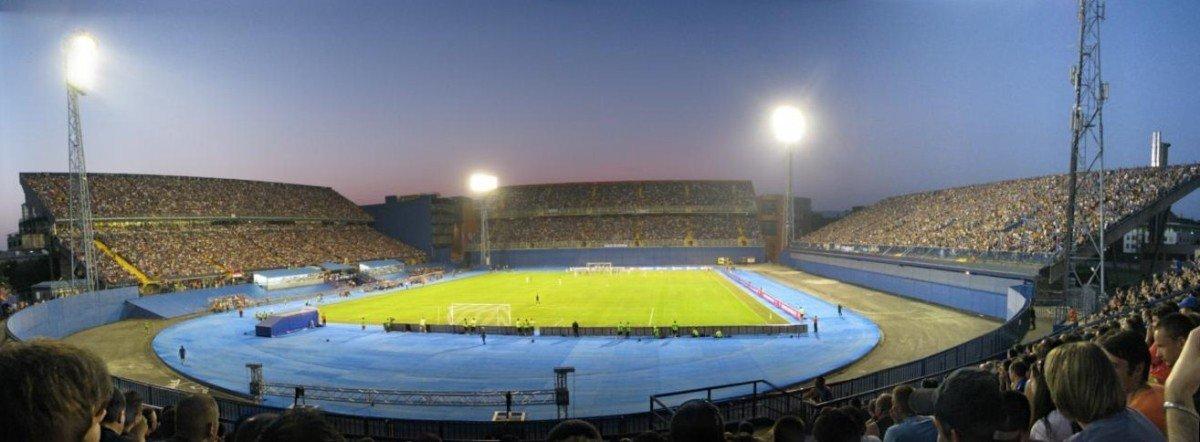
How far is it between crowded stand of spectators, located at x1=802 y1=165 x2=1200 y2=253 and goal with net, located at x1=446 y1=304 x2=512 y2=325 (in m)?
34.7

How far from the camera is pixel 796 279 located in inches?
2303

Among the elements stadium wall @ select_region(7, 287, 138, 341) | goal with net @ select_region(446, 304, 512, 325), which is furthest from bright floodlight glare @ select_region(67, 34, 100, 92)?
goal with net @ select_region(446, 304, 512, 325)

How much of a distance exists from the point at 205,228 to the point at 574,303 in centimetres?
5214

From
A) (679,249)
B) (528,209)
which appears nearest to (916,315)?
(679,249)

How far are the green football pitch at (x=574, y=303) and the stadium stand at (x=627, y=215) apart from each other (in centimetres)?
2758

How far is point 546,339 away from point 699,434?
91.9 ft

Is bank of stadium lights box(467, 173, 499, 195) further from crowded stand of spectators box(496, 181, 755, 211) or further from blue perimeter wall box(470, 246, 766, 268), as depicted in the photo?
crowded stand of spectators box(496, 181, 755, 211)

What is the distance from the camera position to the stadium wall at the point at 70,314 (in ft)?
101

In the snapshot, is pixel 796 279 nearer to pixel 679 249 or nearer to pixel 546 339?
pixel 679 249

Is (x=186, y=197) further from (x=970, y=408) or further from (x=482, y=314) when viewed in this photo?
(x=970, y=408)

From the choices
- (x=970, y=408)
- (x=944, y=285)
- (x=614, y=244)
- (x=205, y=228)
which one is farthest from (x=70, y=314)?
(x=614, y=244)

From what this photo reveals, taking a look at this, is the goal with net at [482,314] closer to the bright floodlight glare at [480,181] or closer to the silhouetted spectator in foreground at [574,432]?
the silhouetted spectator in foreground at [574,432]

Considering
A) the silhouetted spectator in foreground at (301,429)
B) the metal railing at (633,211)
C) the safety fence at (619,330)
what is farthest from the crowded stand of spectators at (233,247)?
the silhouetted spectator in foreground at (301,429)

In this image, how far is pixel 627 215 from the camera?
103m
